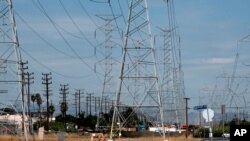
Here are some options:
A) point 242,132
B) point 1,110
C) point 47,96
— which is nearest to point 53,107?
point 47,96

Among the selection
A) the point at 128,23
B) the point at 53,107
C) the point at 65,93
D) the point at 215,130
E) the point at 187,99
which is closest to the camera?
the point at 128,23

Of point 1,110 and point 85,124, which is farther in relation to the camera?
point 85,124

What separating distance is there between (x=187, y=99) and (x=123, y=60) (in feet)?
223

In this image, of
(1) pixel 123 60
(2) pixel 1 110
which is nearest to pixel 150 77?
(1) pixel 123 60

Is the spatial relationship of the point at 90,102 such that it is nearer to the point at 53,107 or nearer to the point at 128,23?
the point at 53,107

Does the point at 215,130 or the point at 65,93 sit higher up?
the point at 65,93

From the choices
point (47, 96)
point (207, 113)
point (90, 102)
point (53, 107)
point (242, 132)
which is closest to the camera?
point (242, 132)

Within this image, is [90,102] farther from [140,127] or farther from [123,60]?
[123,60]

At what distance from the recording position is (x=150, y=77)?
4291 cm

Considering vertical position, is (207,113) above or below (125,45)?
below

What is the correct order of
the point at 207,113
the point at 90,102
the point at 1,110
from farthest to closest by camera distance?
the point at 90,102 < the point at 1,110 < the point at 207,113

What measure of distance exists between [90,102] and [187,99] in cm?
7923

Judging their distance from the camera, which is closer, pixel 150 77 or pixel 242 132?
pixel 242 132

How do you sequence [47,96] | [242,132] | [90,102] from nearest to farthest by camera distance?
[242,132], [47,96], [90,102]
